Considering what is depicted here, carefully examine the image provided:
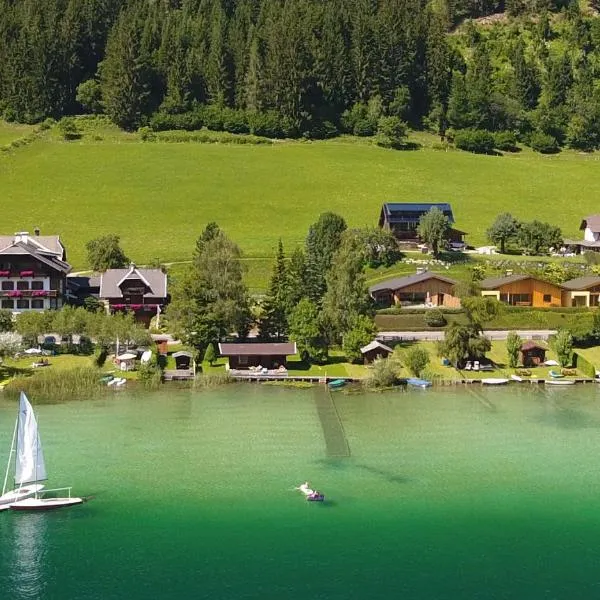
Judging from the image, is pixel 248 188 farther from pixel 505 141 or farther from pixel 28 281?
pixel 28 281

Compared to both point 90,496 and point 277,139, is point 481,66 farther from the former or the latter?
point 90,496

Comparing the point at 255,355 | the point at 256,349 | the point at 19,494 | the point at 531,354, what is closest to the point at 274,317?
the point at 256,349

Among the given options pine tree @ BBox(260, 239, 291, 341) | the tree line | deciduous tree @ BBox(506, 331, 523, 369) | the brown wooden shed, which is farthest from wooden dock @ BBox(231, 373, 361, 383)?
the brown wooden shed

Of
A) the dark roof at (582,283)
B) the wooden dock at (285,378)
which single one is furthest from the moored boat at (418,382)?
the dark roof at (582,283)

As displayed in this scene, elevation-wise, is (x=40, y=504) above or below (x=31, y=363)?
below

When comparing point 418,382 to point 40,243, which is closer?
point 418,382

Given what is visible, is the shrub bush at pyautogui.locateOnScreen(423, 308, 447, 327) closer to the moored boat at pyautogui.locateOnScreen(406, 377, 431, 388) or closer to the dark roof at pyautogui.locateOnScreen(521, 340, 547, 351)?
the dark roof at pyautogui.locateOnScreen(521, 340, 547, 351)
